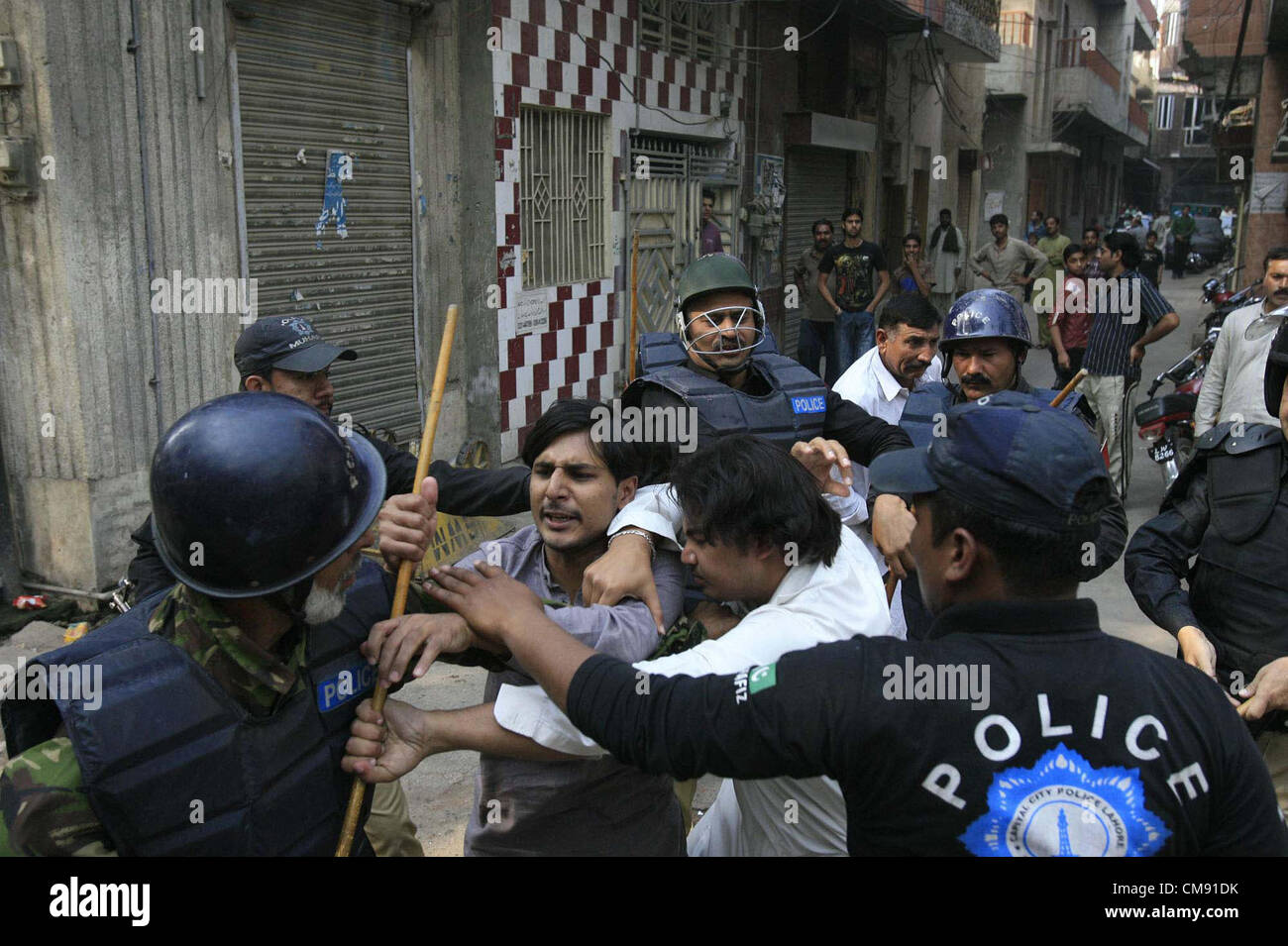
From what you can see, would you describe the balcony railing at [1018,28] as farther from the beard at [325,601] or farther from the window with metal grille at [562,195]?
the beard at [325,601]

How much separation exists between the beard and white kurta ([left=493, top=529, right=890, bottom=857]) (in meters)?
0.31

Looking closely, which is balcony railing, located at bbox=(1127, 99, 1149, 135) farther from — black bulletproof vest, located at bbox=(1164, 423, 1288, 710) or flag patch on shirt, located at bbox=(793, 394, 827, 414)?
black bulletproof vest, located at bbox=(1164, 423, 1288, 710)

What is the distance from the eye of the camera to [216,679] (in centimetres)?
151

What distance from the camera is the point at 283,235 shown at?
584 centimetres

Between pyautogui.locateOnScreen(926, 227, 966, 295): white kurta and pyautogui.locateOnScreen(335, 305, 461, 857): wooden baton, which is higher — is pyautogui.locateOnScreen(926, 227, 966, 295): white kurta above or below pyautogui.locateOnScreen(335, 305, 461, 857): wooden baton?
above

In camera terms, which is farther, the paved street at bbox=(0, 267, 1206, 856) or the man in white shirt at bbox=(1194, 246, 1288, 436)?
the man in white shirt at bbox=(1194, 246, 1288, 436)

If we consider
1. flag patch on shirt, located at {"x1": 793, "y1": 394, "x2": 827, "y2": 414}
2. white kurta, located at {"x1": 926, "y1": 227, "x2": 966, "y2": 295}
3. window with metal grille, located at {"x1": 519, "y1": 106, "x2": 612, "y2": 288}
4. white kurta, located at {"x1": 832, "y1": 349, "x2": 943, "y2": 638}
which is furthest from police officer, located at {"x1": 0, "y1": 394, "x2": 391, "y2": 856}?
white kurta, located at {"x1": 926, "y1": 227, "x2": 966, "y2": 295}

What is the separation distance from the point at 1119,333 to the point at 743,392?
4707 mm

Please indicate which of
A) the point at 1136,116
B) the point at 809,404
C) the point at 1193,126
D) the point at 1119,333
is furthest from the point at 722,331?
the point at 1193,126

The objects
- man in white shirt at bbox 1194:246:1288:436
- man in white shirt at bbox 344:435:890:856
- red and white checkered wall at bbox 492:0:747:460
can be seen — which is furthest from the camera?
red and white checkered wall at bbox 492:0:747:460

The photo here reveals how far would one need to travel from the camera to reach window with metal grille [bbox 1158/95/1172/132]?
181ft

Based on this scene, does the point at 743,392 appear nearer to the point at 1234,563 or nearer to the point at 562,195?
the point at 1234,563
